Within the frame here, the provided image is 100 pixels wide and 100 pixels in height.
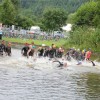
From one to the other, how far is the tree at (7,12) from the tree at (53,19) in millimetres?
16715

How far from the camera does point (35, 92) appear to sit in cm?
2514

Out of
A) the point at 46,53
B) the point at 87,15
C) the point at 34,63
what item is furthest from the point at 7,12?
the point at 34,63

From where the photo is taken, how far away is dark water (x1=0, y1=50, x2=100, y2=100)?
24.2m

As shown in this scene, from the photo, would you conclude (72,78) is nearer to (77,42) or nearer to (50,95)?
(50,95)

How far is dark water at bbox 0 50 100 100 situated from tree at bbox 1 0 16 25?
5114cm

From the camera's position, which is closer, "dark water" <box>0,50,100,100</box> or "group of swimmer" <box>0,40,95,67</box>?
"dark water" <box>0,50,100,100</box>

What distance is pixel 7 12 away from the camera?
300ft

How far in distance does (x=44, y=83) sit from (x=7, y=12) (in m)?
63.8

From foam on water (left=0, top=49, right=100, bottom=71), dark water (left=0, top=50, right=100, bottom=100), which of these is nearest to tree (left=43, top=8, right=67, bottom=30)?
foam on water (left=0, top=49, right=100, bottom=71)

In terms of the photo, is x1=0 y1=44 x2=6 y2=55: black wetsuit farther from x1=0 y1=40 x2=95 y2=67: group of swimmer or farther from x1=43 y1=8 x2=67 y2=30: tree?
x1=43 y1=8 x2=67 y2=30: tree

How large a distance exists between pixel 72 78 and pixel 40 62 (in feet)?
37.7

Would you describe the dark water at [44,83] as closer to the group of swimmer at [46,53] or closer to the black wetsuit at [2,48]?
the group of swimmer at [46,53]

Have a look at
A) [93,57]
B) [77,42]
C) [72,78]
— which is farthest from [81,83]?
[77,42]

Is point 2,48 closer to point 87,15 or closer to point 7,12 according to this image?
point 87,15
